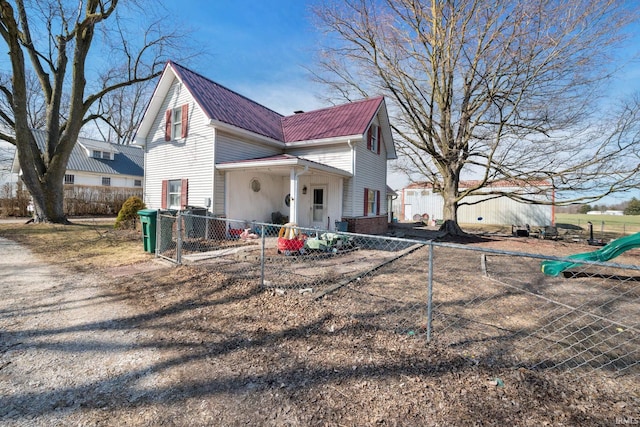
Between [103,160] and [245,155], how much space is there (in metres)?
24.7

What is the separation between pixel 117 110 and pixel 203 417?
37623 millimetres

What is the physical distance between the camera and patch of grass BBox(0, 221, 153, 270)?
6563 millimetres

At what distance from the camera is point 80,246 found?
26.8ft

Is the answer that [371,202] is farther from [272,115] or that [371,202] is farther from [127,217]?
[127,217]

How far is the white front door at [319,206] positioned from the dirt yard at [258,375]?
8211mm

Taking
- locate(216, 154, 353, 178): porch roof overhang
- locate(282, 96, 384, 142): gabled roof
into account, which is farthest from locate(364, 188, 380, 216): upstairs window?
locate(282, 96, 384, 142): gabled roof

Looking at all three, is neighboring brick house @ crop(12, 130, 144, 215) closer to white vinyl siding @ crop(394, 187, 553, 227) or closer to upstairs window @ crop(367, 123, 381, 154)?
upstairs window @ crop(367, 123, 381, 154)

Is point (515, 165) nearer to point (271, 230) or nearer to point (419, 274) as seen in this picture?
point (419, 274)

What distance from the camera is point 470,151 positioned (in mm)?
14578

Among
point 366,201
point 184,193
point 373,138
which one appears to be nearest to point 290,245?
point 184,193

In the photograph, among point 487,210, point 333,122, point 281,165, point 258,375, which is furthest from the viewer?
point 487,210

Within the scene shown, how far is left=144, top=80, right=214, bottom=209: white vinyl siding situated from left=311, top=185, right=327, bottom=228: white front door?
430 cm

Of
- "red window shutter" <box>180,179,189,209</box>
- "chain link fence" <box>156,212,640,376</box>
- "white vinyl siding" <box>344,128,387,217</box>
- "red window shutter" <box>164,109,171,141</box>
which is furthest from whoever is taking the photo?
"red window shutter" <box>164,109,171,141</box>

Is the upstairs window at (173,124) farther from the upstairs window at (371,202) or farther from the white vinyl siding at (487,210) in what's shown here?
the white vinyl siding at (487,210)
